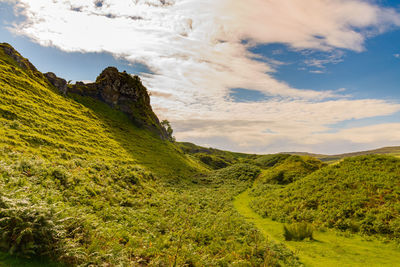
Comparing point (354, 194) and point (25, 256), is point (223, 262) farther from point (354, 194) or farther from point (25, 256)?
point (354, 194)

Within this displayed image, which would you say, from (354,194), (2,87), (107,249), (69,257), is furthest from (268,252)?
(2,87)

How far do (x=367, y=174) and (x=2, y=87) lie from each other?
A: 2341 inches

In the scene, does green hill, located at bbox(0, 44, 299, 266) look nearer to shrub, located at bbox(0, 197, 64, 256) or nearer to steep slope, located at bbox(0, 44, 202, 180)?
shrub, located at bbox(0, 197, 64, 256)

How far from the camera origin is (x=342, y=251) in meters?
14.1

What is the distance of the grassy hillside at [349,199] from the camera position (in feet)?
58.3

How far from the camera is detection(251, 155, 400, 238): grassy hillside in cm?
1777

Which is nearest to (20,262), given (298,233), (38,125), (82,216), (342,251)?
(82,216)

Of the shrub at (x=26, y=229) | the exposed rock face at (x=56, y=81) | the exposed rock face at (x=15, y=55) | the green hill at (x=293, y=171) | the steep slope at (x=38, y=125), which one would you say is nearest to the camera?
the shrub at (x=26, y=229)

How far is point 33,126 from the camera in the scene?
28.8 metres

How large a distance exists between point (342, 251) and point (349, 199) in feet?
31.6

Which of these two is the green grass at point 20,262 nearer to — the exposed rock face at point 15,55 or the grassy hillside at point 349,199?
the grassy hillside at point 349,199

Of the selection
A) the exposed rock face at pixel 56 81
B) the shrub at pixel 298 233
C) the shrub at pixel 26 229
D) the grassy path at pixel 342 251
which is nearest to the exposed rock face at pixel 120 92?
the exposed rock face at pixel 56 81

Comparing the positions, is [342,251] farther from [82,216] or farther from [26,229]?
[26,229]

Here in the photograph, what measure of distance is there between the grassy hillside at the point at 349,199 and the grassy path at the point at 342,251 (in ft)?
6.45
